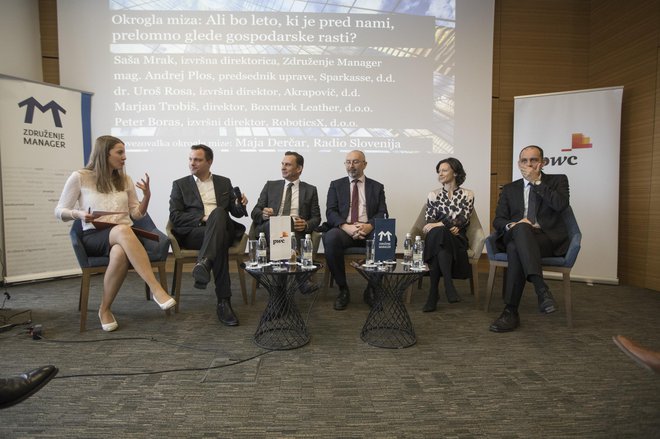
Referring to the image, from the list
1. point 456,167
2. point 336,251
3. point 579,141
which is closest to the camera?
point 336,251

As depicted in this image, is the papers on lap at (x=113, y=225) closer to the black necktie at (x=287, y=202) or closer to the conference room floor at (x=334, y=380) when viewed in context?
the conference room floor at (x=334, y=380)

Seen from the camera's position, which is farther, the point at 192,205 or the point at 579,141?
the point at 579,141

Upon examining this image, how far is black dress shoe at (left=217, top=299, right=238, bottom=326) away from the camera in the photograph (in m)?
2.62

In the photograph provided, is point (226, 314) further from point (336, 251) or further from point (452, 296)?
point (452, 296)

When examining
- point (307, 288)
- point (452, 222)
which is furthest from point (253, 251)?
point (452, 222)

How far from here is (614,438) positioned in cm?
136

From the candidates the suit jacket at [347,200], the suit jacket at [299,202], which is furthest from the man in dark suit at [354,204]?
the suit jacket at [299,202]

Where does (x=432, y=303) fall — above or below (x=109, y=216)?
below

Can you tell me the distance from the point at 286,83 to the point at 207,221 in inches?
82.5

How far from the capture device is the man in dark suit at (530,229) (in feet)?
8.25

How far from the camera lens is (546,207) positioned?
2.92 m

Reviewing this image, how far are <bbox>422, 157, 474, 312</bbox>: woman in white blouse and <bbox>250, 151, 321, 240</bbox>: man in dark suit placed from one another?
1033 millimetres

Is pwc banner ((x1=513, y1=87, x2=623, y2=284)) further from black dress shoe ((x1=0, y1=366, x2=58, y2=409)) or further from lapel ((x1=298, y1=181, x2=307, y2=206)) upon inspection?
black dress shoe ((x1=0, y1=366, x2=58, y2=409))

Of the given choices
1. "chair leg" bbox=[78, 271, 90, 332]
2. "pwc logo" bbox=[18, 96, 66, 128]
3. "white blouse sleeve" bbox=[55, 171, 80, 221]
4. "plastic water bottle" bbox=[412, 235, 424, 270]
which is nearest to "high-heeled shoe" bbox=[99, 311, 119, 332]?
"chair leg" bbox=[78, 271, 90, 332]
